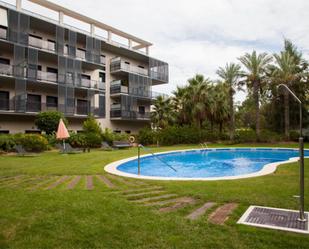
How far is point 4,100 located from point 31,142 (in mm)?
5615

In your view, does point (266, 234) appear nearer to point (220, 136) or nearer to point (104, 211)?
point (104, 211)

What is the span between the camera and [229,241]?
3248 millimetres

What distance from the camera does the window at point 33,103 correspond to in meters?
21.2

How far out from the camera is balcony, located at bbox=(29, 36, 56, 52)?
2176 centimetres

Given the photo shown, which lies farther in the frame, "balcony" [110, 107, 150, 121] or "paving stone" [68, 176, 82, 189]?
"balcony" [110, 107, 150, 121]

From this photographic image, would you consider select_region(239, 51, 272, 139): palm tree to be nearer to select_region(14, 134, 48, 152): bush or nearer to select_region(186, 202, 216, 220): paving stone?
select_region(14, 134, 48, 152): bush

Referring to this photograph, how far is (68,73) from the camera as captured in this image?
23.8 metres

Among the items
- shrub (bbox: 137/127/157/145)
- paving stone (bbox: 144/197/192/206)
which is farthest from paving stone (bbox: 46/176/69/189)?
shrub (bbox: 137/127/157/145)

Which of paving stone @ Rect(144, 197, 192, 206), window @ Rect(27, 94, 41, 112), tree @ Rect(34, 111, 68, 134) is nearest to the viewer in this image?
paving stone @ Rect(144, 197, 192, 206)

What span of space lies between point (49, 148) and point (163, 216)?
16371mm

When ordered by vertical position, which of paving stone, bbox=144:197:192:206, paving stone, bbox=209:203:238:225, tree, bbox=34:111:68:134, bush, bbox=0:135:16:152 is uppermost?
tree, bbox=34:111:68:134

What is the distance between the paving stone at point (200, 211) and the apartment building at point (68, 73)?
63.8 ft

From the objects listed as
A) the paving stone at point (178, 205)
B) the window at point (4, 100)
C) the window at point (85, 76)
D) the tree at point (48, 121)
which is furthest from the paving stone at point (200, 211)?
the window at point (85, 76)

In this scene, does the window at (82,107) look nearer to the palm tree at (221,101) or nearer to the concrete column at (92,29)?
the concrete column at (92,29)
